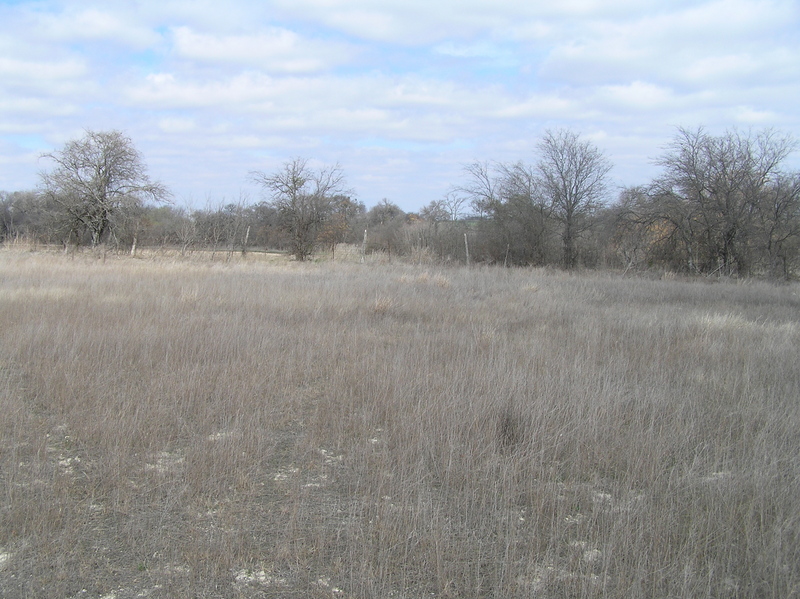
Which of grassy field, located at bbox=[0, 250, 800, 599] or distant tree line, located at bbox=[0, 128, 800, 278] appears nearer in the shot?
grassy field, located at bbox=[0, 250, 800, 599]

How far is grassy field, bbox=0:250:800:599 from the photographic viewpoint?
2.35m

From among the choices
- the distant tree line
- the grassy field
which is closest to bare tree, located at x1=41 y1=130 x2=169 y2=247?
the distant tree line

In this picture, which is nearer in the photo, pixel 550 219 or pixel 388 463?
pixel 388 463

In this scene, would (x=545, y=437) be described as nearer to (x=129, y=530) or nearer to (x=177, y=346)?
(x=129, y=530)

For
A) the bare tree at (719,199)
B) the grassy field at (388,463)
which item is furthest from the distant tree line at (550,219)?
the grassy field at (388,463)

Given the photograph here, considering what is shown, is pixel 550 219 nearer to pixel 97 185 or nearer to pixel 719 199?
pixel 719 199

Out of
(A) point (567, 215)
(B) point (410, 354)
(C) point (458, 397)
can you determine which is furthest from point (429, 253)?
(C) point (458, 397)

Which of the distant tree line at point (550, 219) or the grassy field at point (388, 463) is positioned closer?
the grassy field at point (388, 463)

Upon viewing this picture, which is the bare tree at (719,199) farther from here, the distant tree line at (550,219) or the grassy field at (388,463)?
the grassy field at (388,463)

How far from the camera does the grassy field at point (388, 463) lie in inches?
92.5

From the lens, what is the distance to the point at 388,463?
3.33 m

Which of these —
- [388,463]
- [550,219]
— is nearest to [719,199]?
[550,219]

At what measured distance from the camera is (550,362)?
18.9 ft

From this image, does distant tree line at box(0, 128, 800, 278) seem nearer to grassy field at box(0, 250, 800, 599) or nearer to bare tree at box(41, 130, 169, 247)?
bare tree at box(41, 130, 169, 247)
